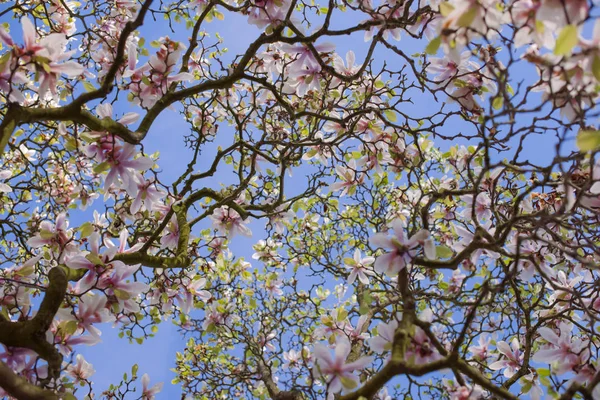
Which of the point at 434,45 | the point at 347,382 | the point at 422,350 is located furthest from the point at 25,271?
the point at 434,45

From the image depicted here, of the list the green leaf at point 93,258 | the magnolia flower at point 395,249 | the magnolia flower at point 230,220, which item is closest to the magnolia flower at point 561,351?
the magnolia flower at point 395,249

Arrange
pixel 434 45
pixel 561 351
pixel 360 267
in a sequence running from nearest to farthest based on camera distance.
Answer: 1. pixel 434 45
2. pixel 561 351
3. pixel 360 267

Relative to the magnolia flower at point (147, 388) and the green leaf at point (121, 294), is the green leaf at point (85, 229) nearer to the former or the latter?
the green leaf at point (121, 294)

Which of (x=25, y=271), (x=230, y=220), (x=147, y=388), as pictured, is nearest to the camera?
(x=25, y=271)

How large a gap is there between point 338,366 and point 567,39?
4.08ft

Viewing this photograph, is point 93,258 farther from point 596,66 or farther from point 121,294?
point 596,66

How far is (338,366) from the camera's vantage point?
5.23 ft

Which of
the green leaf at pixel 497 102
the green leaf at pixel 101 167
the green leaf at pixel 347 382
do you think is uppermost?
the green leaf at pixel 101 167

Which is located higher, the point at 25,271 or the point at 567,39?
the point at 25,271

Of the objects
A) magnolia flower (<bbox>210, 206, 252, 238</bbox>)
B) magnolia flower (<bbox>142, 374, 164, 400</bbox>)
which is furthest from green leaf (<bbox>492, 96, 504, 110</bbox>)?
magnolia flower (<bbox>142, 374, 164, 400</bbox>)

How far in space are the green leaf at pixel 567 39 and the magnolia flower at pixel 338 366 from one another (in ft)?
3.64

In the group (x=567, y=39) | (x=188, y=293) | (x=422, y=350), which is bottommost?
(x=422, y=350)

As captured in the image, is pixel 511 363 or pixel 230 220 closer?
pixel 511 363

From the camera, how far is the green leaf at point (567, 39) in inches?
41.9
